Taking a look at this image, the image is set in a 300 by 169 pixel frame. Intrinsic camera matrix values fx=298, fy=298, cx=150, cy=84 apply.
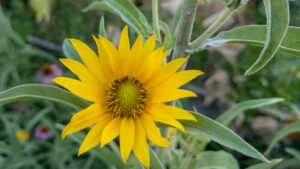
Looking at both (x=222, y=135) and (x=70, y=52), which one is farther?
(x=70, y=52)

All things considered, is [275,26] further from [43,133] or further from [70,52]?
[43,133]

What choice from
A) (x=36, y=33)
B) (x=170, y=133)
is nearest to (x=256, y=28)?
(x=170, y=133)

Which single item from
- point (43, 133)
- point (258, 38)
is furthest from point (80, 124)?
point (43, 133)

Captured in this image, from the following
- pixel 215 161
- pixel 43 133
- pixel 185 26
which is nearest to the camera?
pixel 185 26

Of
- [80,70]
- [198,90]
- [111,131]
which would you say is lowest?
[198,90]

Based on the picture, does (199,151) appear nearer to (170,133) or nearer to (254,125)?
(170,133)

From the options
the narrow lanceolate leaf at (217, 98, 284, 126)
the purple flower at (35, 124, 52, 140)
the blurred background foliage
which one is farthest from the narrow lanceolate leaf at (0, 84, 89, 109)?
the purple flower at (35, 124, 52, 140)

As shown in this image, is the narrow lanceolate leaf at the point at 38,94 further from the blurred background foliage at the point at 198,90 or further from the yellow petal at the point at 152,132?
the blurred background foliage at the point at 198,90

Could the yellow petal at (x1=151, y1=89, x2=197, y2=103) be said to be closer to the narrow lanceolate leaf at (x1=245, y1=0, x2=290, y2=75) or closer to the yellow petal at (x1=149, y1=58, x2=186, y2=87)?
the yellow petal at (x1=149, y1=58, x2=186, y2=87)
